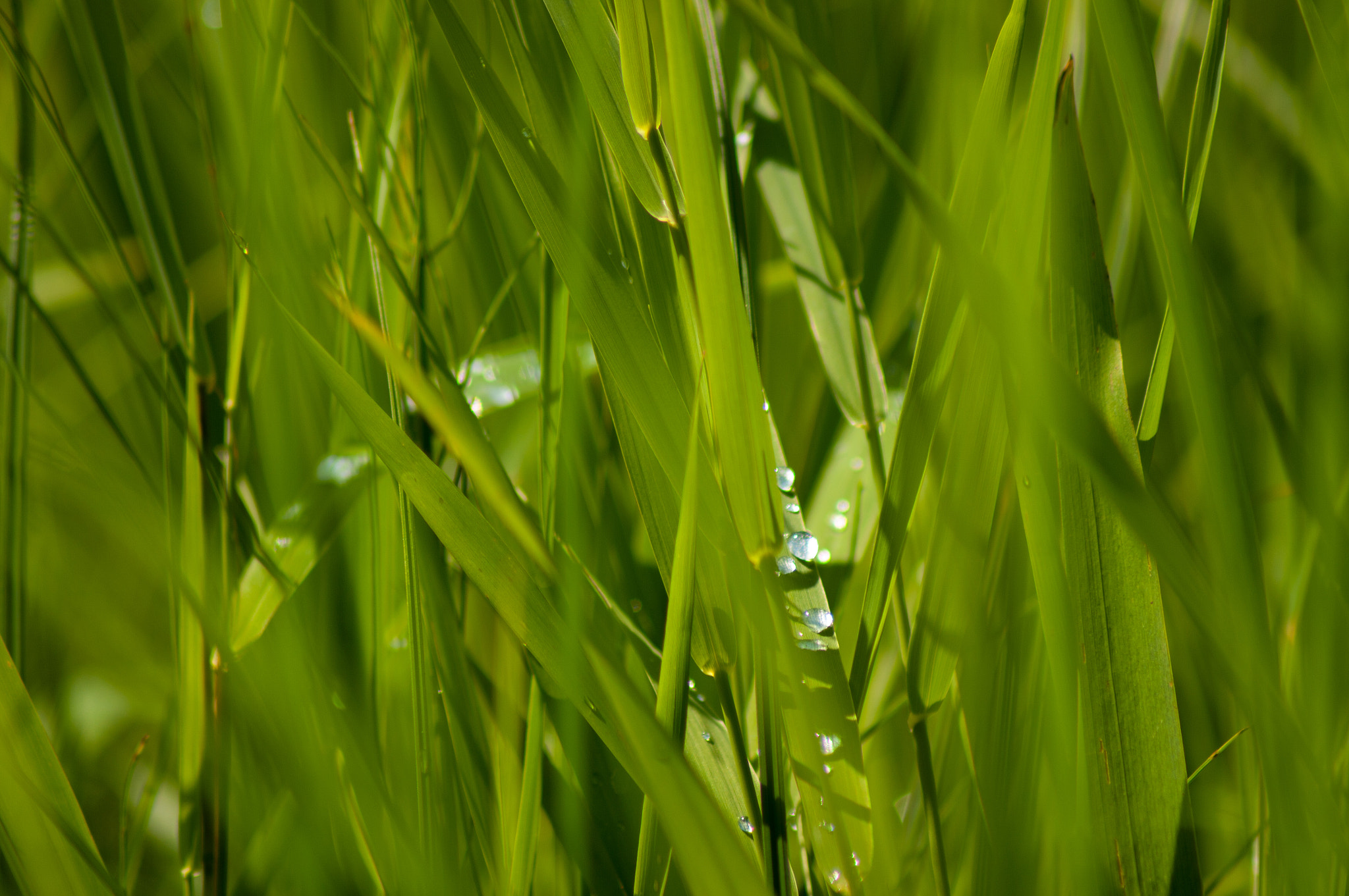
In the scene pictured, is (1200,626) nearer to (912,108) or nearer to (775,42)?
(775,42)

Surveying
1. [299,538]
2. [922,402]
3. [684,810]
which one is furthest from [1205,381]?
[299,538]

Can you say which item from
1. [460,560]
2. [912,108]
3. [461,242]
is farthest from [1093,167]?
[460,560]

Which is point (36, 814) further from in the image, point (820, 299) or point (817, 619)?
point (820, 299)

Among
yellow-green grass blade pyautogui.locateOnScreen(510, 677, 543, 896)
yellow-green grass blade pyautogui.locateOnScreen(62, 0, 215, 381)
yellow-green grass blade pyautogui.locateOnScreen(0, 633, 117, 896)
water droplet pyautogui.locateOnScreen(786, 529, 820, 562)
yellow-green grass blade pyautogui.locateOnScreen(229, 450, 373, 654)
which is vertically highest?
yellow-green grass blade pyautogui.locateOnScreen(62, 0, 215, 381)

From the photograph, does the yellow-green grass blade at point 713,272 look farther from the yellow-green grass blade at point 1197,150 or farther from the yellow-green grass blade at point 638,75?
the yellow-green grass blade at point 1197,150

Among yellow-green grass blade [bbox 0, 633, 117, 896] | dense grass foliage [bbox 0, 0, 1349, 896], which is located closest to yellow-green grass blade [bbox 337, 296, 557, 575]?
dense grass foliage [bbox 0, 0, 1349, 896]

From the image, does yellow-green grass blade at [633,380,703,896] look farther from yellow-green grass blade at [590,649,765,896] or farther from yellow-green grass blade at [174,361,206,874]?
yellow-green grass blade at [174,361,206,874]

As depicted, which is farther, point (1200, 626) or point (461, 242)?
point (461, 242)
